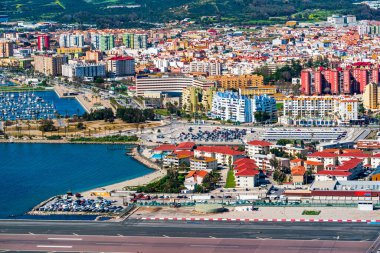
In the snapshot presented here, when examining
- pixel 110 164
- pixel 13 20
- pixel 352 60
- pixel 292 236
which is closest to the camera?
pixel 292 236

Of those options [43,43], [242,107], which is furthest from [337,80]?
[43,43]

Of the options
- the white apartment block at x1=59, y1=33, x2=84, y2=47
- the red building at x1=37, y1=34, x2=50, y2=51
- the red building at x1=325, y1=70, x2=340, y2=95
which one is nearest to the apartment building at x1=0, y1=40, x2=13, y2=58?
the red building at x1=37, y1=34, x2=50, y2=51

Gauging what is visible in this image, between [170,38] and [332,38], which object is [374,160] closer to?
[332,38]

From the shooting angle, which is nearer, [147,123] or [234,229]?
[234,229]

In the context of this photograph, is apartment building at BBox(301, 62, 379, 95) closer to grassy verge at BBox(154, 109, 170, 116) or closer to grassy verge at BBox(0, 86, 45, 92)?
grassy verge at BBox(154, 109, 170, 116)

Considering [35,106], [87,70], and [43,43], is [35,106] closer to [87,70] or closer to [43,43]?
[87,70]

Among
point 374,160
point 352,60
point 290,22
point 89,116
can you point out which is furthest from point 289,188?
point 290,22

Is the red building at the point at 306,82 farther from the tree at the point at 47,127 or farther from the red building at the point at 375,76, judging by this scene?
the tree at the point at 47,127
